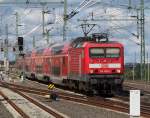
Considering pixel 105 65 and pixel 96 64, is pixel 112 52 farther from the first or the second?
pixel 96 64

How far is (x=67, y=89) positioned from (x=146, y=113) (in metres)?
20.2

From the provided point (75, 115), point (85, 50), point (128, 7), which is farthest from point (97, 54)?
point (128, 7)

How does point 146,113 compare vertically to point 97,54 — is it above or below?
below

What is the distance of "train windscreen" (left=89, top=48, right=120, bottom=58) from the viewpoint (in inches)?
1217

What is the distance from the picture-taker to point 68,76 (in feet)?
116

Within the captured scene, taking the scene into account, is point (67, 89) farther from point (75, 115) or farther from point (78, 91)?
point (75, 115)

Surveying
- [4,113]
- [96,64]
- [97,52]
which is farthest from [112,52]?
[4,113]

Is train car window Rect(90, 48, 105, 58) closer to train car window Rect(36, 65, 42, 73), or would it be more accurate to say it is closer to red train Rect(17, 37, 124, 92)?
red train Rect(17, 37, 124, 92)

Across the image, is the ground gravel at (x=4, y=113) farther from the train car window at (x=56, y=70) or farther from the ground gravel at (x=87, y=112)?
the train car window at (x=56, y=70)

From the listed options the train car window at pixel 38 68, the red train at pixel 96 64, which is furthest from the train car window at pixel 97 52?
the train car window at pixel 38 68

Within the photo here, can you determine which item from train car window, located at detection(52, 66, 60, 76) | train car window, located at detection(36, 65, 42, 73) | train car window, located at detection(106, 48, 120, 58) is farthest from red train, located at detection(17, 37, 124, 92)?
train car window, located at detection(36, 65, 42, 73)

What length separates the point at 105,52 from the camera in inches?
1223

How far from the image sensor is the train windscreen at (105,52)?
3092 cm

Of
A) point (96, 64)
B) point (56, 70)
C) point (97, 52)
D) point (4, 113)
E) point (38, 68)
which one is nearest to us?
point (4, 113)
